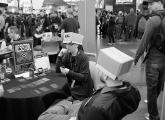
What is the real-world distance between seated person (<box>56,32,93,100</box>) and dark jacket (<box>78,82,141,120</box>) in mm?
1341

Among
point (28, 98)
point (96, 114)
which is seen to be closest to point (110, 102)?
point (96, 114)

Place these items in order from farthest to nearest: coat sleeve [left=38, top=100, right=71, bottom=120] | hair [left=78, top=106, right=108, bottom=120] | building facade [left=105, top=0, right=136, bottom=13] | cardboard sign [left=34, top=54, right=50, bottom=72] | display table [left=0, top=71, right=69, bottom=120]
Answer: building facade [left=105, top=0, right=136, bottom=13] → cardboard sign [left=34, top=54, right=50, bottom=72] → display table [left=0, top=71, right=69, bottom=120] → coat sleeve [left=38, top=100, right=71, bottom=120] → hair [left=78, top=106, right=108, bottom=120]

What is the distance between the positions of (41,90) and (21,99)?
0.30m

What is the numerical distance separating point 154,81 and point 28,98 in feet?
5.99

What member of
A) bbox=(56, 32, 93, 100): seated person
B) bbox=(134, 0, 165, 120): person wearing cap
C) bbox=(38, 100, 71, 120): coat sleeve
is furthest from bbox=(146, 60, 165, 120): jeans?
bbox=(38, 100, 71, 120): coat sleeve

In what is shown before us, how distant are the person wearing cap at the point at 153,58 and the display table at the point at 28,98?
124 centimetres

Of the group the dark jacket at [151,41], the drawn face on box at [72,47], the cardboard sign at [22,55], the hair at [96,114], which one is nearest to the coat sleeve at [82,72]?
the drawn face on box at [72,47]

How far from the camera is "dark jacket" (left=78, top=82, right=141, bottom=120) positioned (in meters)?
1.92

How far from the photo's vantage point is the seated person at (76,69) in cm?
345

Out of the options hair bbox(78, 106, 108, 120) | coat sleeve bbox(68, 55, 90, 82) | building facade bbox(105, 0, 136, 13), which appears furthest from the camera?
building facade bbox(105, 0, 136, 13)

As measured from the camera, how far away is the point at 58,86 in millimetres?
3148

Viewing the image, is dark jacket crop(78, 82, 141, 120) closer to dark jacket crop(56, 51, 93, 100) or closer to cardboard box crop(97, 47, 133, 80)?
cardboard box crop(97, 47, 133, 80)

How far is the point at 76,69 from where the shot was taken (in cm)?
358

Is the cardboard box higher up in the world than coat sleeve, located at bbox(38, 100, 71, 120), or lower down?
higher up
